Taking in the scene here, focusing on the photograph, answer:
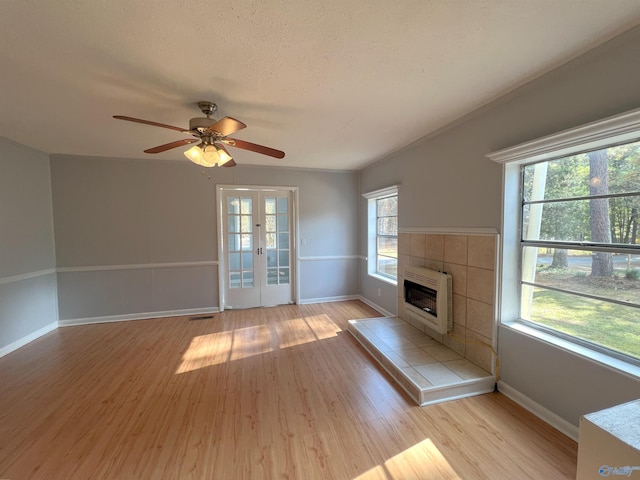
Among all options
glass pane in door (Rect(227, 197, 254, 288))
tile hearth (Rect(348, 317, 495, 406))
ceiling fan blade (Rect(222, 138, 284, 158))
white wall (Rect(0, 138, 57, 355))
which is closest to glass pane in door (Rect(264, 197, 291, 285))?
glass pane in door (Rect(227, 197, 254, 288))

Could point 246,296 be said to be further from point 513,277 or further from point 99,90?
point 513,277

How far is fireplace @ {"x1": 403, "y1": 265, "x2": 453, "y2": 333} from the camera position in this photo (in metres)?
2.67

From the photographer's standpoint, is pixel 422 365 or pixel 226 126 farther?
pixel 422 365

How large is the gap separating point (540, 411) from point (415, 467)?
1.10m

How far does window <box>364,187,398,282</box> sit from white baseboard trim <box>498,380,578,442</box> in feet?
6.42

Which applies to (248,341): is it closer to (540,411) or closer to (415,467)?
(415,467)

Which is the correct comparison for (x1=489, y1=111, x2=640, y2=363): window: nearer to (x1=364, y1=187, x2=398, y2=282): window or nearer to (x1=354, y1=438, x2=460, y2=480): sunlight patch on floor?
(x1=354, y1=438, x2=460, y2=480): sunlight patch on floor

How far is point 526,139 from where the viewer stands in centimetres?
198

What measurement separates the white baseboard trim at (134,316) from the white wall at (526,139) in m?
3.64

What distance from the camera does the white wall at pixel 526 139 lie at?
1.51 meters

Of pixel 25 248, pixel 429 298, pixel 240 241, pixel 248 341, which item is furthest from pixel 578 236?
pixel 25 248

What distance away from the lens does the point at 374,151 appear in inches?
146

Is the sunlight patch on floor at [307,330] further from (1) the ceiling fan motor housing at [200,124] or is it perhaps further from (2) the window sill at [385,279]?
(1) the ceiling fan motor housing at [200,124]

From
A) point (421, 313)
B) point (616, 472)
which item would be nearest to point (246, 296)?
point (421, 313)
